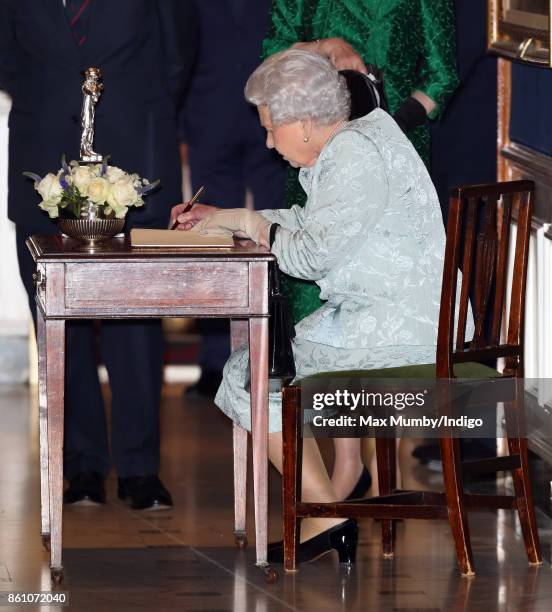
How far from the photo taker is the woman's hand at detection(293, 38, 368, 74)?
15.0 feet

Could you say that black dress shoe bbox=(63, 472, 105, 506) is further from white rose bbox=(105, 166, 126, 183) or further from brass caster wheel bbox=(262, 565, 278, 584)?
white rose bbox=(105, 166, 126, 183)

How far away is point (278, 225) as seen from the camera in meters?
3.97

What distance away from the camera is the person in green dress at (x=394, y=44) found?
483cm

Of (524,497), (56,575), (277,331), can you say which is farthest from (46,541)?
(524,497)

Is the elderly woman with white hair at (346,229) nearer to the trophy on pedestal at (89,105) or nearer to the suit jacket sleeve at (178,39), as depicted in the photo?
the trophy on pedestal at (89,105)

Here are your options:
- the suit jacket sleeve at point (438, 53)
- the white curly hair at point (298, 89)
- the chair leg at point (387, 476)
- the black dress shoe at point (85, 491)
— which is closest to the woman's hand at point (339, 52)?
the suit jacket sleeve at point (438, 53)

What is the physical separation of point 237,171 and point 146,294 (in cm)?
270

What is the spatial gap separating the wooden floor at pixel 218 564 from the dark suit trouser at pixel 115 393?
144 mm

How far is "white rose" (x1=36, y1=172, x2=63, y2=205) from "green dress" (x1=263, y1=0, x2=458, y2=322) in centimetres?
116

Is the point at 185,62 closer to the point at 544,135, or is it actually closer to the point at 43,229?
the point at 43,229

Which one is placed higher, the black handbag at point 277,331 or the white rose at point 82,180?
the white rose at point 82,180

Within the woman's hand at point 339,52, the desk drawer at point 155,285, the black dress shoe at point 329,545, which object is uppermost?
the woman's hand at point 339,52

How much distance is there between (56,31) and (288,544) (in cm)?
172

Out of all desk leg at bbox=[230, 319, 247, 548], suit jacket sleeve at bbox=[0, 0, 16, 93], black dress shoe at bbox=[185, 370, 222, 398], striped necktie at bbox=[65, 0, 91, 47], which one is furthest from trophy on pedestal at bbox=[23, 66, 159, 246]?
black dress shoe at bbox=[185, 370, 222, 398]
